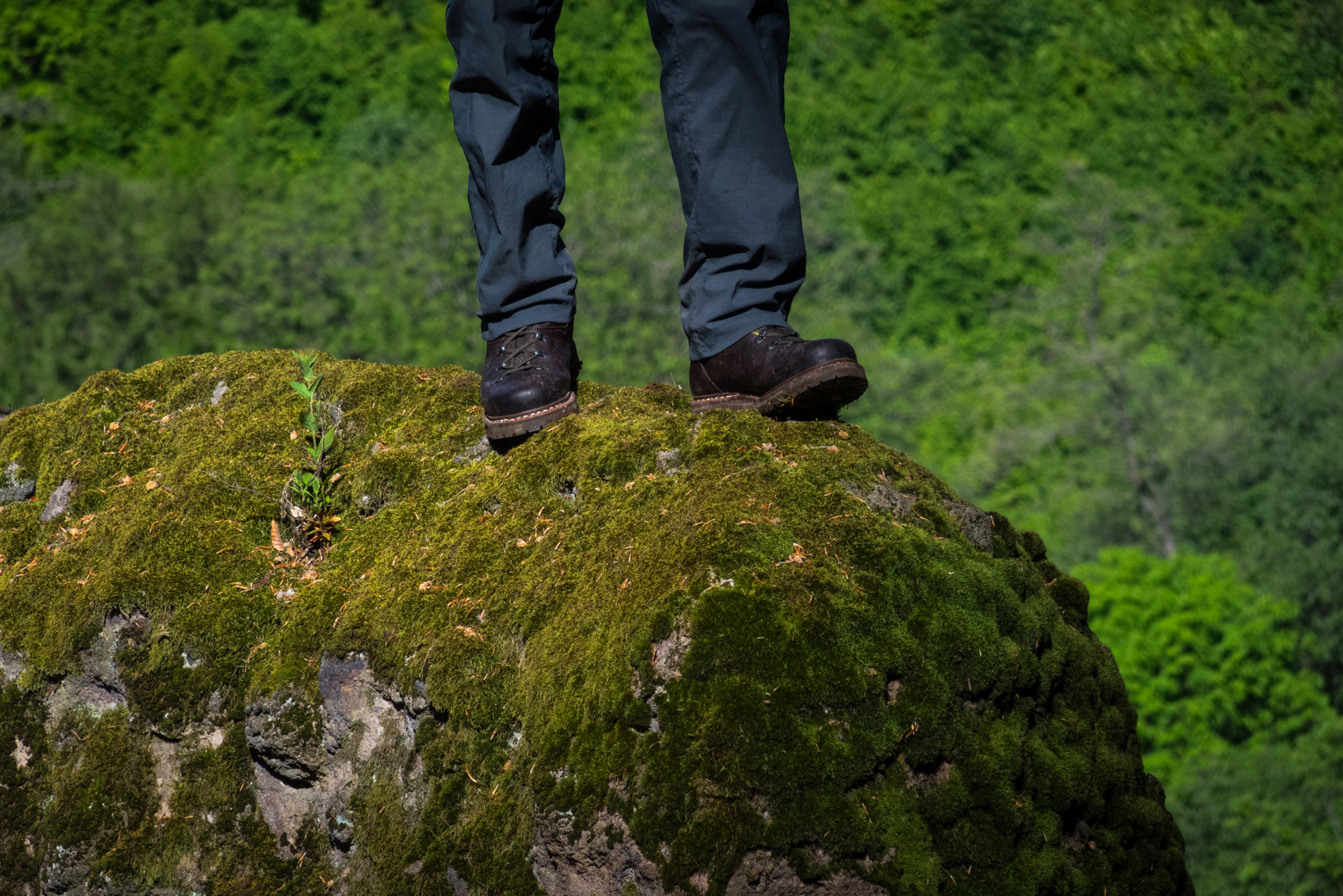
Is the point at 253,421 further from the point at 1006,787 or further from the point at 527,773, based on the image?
the point at 1006,787

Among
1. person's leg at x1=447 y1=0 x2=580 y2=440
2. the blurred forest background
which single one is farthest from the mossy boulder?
the blurred forest background

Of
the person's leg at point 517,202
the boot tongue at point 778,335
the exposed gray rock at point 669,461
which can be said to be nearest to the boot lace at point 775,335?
the boot tongue at point 778,335

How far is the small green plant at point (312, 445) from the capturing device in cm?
271

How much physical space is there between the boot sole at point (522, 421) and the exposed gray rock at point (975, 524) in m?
0.92

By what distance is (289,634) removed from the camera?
240cm

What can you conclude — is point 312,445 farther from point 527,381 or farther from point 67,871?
point 67,871

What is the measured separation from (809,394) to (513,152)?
0.96 m

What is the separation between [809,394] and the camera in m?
2.49

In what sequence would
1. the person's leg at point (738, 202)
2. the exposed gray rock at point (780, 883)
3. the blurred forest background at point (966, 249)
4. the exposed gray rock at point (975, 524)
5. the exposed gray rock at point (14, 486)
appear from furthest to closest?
the blurred forest background at point (966, 249), the exposed gray rock at point (14, 486), the person's leg at point (738, 202), the exposed gray rock at point (975, 524), the exposed gray rock at point (780, 883)

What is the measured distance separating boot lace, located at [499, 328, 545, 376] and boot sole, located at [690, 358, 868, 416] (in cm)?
43

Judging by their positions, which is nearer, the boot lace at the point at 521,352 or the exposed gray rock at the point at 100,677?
the exposed gray rock at the point at 100,677

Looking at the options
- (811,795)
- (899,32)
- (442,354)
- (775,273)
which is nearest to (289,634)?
(811,795)

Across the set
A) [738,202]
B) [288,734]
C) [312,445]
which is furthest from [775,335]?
[288,734]

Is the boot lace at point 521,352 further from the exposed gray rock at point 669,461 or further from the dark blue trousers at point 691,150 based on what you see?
the exposed gray rock at point 669,461
